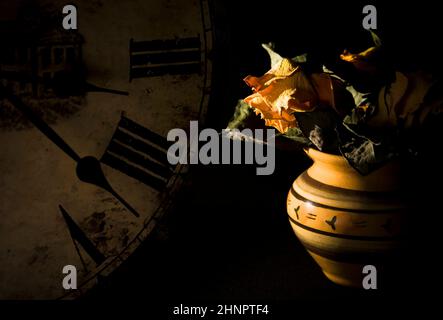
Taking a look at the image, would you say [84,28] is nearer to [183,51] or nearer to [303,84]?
[183,51]

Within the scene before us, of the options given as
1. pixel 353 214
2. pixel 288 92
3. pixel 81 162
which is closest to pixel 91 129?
pixel 81 162

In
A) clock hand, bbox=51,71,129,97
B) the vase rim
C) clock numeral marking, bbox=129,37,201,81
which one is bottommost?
the vase rim

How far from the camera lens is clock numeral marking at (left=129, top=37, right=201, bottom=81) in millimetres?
998

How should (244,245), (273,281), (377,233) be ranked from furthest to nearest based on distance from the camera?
(244,245) → (273,281) → (377,233)

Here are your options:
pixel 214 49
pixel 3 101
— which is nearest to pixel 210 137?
pixel 214 49

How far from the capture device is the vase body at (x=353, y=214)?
790 mm

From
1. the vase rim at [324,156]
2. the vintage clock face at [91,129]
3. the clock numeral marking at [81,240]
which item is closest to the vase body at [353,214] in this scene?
the vase rim at [324,156]

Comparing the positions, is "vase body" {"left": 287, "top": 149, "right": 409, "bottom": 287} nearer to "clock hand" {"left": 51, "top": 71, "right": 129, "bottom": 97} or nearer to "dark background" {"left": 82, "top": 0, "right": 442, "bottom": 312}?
"dark background" {"left": 82, "top": 0, "right": 442, "bottom": 312}

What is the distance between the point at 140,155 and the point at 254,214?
13.6 inches

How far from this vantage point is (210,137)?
1.04 meters

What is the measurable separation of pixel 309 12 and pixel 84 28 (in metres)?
0.49

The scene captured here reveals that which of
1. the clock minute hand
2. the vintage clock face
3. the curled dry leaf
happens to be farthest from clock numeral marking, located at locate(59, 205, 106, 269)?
the curled dry leaf

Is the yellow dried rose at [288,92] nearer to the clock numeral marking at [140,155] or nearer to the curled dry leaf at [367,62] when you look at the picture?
the curled dry leaf at [367,62]

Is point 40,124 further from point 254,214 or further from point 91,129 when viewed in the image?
point 254,214
